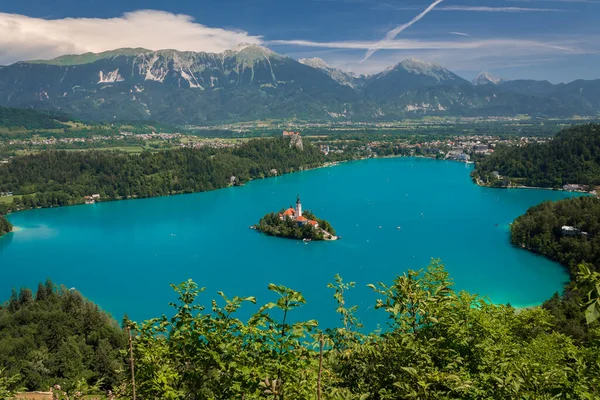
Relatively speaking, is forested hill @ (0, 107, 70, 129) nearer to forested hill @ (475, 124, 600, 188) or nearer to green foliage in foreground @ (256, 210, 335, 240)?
green foliage in foreground @ (256, 210, 335, 240)

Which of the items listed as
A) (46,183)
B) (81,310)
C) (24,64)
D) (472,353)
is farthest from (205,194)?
(24,64)

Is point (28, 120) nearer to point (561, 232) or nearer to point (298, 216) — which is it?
point (298, 216)

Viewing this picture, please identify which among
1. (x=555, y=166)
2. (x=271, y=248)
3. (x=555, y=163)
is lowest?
(x=271, y=248)

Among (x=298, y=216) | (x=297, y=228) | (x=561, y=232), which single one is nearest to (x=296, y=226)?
(x=297, y=228)

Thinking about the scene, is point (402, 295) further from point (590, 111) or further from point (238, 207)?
point (590, 111)

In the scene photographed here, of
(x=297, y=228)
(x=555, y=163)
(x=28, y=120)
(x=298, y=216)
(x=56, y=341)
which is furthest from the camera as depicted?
(x=28, y=120)
